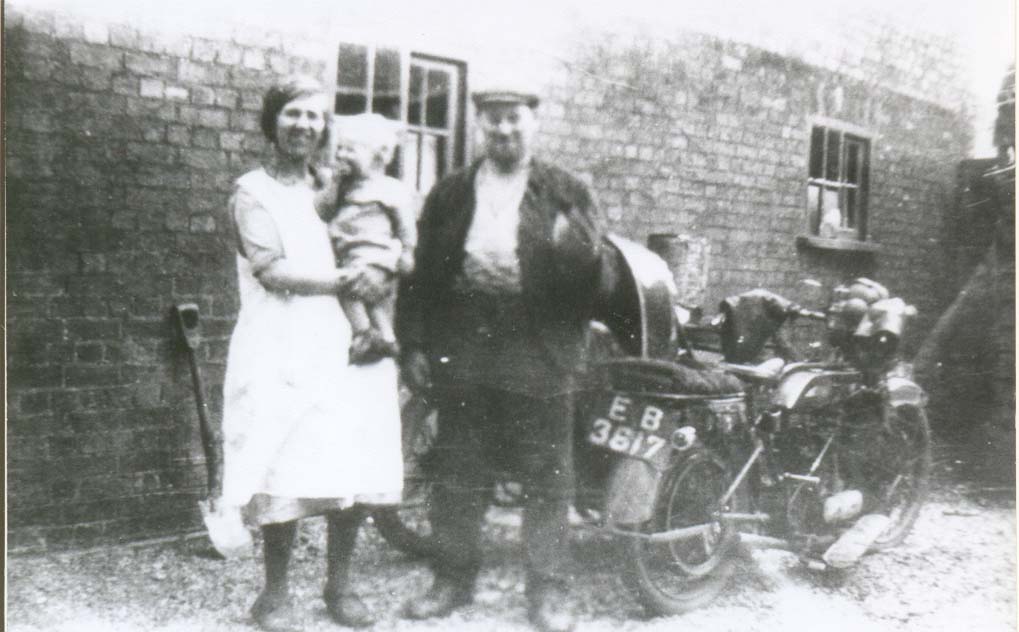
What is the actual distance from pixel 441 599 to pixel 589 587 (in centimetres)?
53

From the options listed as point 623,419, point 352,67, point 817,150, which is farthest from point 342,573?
point 817,150

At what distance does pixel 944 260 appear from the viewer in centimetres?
380

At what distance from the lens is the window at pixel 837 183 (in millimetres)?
3766

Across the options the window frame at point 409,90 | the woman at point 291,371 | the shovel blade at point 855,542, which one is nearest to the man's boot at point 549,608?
the woman at point 291,371

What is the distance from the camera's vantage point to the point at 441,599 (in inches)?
121

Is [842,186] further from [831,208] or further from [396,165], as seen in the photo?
[396,165]

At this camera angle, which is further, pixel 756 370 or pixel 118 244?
pixel 756 370

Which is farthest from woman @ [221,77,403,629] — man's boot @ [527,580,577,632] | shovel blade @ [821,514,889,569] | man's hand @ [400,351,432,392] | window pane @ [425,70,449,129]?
shovel blade @ [821,514,889,569]

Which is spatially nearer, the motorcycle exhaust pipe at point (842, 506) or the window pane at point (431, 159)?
the window pane at point (431, 159)

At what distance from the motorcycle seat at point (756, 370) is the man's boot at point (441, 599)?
1.23 meters

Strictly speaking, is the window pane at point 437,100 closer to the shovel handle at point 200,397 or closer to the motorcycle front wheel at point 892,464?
the shovel handle at point 200,397

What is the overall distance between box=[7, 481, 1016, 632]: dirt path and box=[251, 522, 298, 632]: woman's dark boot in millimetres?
55

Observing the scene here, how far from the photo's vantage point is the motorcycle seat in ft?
11.2

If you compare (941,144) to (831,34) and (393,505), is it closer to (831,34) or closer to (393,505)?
(831,34)
